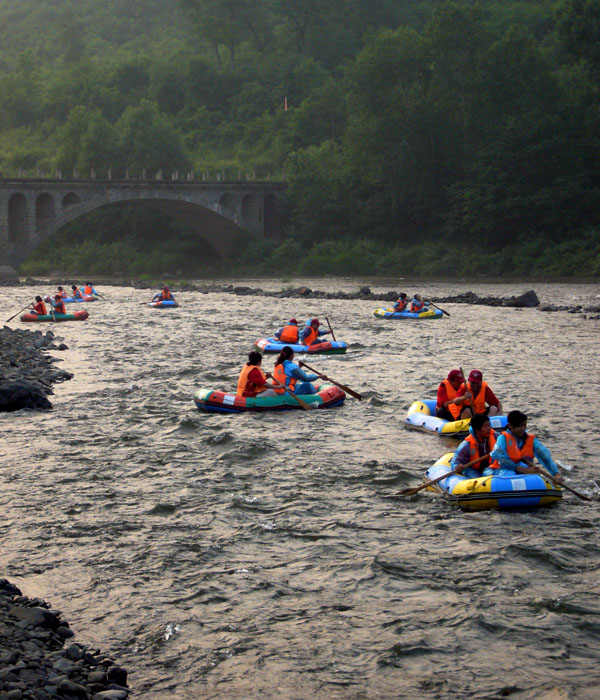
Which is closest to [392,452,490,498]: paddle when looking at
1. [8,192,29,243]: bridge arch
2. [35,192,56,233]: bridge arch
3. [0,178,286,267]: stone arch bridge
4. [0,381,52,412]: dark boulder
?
[0,381,52,412]: dark boulder

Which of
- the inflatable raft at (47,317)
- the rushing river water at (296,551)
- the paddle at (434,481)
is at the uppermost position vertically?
the inflatable raft at (47,317)

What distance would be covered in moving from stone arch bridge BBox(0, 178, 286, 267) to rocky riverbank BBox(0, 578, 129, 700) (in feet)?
185

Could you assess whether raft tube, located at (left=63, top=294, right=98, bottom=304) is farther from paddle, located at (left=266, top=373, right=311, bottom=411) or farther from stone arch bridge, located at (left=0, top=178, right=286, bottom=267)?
paddle, located at (left=266, top=373, right=311, bottom=411)

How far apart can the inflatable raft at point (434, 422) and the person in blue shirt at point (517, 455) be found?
7.67 feet

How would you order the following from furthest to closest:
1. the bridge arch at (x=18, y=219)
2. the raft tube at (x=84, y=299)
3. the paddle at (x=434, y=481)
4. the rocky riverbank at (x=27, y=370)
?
1. the bridge arch at (x=18, y=219)
2. the raft tube at (x=84, y=299)
3. the rocky riverbank at (x=27, y=370)
4. the paddle at (x=434, y=481)

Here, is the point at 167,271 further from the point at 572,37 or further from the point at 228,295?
the point at 572,37

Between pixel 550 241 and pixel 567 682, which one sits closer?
pixel 567 682

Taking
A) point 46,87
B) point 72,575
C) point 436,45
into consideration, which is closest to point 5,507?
point 72,575

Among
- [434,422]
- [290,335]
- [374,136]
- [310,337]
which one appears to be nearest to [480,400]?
[434,422]

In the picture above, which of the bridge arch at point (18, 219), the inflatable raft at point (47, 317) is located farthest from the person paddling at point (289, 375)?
the bridge arch at point (18, 219)

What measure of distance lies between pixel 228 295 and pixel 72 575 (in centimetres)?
4213

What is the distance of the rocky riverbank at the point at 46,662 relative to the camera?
22.6 feet

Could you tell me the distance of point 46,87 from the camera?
112750 millimetres

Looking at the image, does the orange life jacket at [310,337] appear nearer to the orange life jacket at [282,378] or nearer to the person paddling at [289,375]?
the person paddling at [289,375]
